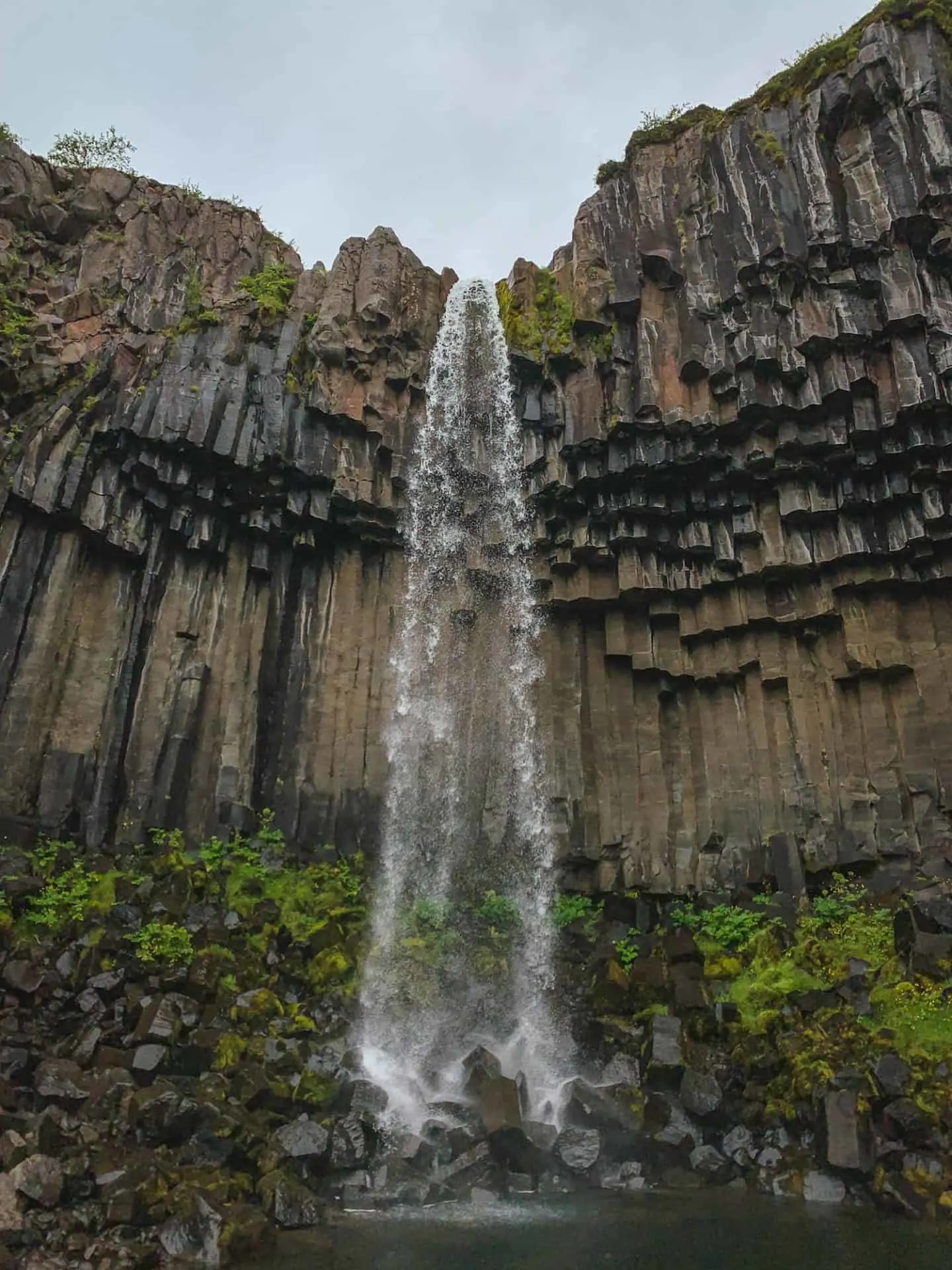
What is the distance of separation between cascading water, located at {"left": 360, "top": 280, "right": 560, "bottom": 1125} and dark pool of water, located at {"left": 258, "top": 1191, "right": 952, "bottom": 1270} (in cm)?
343

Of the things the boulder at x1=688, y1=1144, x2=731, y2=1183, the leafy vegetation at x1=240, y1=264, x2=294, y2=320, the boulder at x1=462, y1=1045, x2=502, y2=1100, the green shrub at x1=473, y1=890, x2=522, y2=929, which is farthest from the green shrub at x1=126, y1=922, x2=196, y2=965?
the leafy vegetation at x1=240, y1=264, x2=294, y2=320

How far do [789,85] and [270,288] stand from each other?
1227 cm

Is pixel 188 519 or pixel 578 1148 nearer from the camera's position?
pixel 578 1148

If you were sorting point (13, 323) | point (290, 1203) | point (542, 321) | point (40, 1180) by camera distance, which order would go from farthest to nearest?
point (542, 321) → point (13, 323) → point (290, 1203) → point (40, 1180)

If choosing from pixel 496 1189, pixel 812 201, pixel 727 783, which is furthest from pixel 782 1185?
pixel 812 201

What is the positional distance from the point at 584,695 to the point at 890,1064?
998 centimetres

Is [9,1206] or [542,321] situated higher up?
[542,321]

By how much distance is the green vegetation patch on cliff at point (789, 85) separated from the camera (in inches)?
731

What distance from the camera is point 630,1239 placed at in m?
8.32

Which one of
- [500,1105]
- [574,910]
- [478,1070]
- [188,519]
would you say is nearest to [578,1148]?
[500,1105]

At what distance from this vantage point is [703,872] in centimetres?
1711

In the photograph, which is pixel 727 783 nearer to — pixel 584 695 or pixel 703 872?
pixel 703 872

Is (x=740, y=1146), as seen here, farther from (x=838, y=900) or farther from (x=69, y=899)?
(x=69, y=899)

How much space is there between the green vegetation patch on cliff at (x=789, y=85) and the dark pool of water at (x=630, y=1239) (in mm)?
18567
